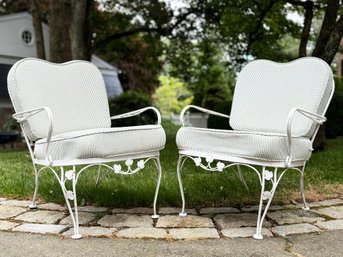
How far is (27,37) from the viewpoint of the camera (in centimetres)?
1414

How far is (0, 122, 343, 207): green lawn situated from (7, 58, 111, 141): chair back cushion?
55cm

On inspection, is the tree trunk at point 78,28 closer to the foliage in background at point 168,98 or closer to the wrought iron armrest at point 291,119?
the wrought iron armrest at point 291,119

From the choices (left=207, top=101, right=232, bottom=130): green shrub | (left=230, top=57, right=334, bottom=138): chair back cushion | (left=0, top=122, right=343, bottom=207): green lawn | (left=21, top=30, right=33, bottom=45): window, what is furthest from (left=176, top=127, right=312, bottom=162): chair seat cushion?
(left=21, top=30, right=33, bottom=45): window

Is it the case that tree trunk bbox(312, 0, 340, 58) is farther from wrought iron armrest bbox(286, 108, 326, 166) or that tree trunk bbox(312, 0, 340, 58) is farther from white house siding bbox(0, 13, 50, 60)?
white house siding bbox(0, 13, 50, 60)

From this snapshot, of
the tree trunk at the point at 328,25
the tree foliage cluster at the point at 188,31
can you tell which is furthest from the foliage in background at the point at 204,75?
the tree trunk at the point at 328,25

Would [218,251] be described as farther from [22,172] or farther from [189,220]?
[22,172]

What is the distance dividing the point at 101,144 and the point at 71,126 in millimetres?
891

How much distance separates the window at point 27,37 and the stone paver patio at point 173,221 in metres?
12.1

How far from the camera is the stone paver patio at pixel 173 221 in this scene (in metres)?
2.47

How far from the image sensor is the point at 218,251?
218 centimetres

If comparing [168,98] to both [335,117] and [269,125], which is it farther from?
[269,125]

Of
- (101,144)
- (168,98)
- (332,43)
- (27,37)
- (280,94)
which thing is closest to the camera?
(101,144)

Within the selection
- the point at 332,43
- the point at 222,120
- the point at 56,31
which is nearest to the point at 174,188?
the point at 332,43

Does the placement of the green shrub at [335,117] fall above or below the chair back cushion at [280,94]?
below
